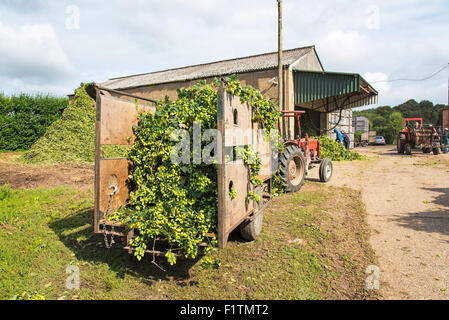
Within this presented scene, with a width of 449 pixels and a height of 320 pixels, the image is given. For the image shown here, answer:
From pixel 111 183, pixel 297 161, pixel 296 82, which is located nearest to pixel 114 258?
pixel 111 183

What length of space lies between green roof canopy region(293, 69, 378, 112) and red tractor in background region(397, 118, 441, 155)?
194 inches

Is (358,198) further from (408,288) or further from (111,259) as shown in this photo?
(111,259)

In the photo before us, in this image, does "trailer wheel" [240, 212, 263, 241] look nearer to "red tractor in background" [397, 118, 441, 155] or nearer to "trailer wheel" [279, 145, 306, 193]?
"trailer wheel" [279, 145, 306, 193]

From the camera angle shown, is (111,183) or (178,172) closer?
(178,172)

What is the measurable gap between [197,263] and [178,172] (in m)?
1.25

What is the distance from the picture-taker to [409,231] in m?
4.86

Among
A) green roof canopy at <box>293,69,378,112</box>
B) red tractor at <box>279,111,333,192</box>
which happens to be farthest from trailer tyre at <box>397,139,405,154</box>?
red tractor at <box>279,111,333,192</box>

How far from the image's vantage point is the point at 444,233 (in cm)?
468

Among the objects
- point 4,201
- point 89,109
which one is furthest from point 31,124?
point 4,201

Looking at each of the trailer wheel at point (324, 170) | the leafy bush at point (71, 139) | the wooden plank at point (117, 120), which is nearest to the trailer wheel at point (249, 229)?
the wooden plank at point (117, 120)

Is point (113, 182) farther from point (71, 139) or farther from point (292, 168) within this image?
point (71, 139)

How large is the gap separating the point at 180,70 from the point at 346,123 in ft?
49.0

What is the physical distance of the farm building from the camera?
13.7m

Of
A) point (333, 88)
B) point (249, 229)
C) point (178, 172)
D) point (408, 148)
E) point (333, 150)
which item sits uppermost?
point (333, 88)
